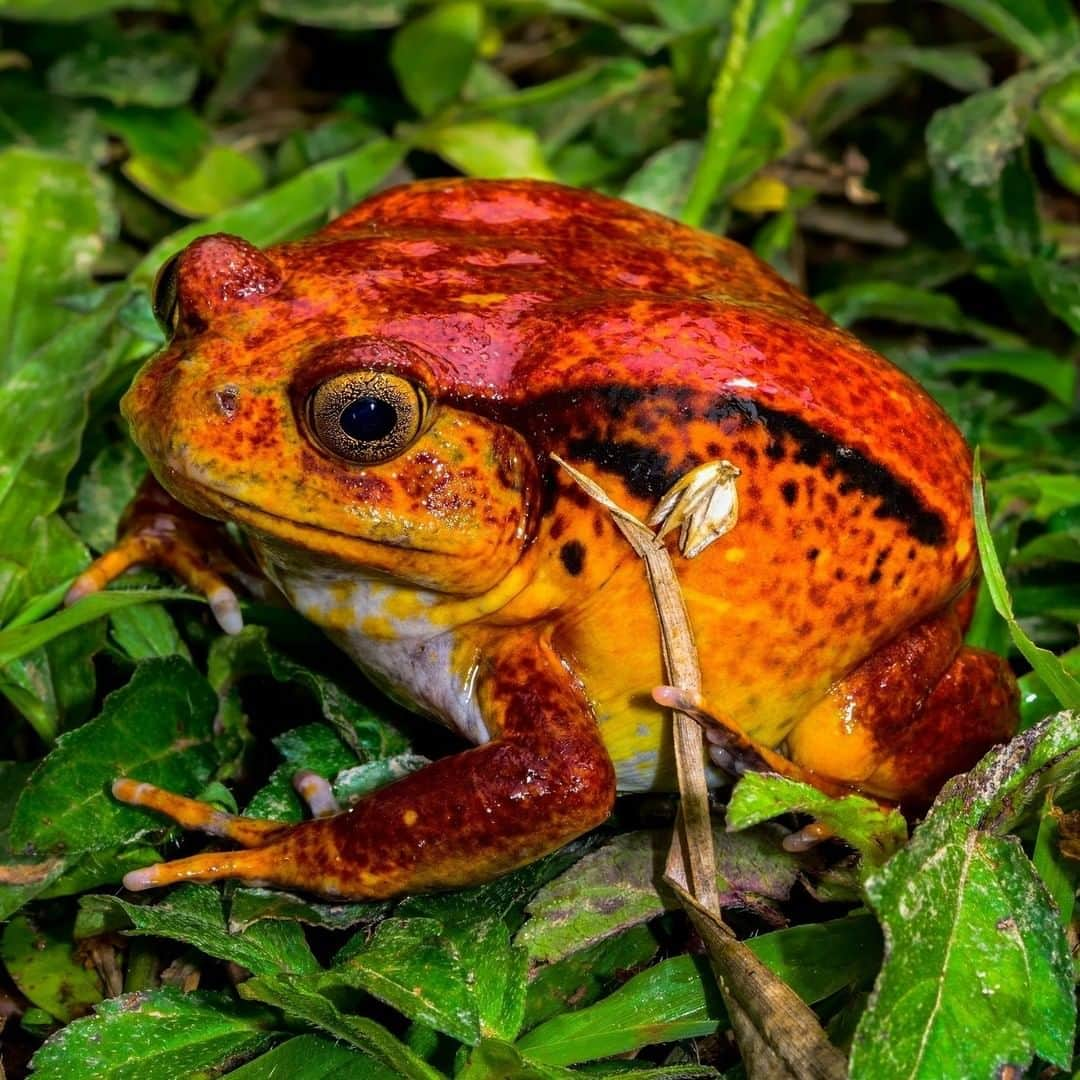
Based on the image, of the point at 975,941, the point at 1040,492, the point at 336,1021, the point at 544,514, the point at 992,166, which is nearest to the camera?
the point at 975,941

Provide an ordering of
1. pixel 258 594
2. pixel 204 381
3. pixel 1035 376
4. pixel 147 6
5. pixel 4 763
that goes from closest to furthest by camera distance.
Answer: pixel 204 381, pixel 4 763, pixel 258 594, pixel 1035 376, pixel 147 6

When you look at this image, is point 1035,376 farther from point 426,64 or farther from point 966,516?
point 426,64

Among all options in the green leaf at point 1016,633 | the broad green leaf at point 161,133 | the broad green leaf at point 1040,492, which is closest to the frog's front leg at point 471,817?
the green leaf at point 1016,633

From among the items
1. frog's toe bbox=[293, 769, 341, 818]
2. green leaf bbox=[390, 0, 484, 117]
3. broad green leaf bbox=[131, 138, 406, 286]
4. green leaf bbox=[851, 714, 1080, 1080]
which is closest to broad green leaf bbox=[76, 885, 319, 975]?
frog's toe bbox=[293, 769, 341, 818]

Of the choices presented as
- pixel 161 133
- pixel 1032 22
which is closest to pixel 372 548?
pixel 161 133

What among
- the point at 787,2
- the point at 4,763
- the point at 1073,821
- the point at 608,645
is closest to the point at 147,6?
the point at 787,2

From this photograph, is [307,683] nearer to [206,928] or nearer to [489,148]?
[206,928]

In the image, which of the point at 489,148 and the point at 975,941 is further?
the point at 489,148
